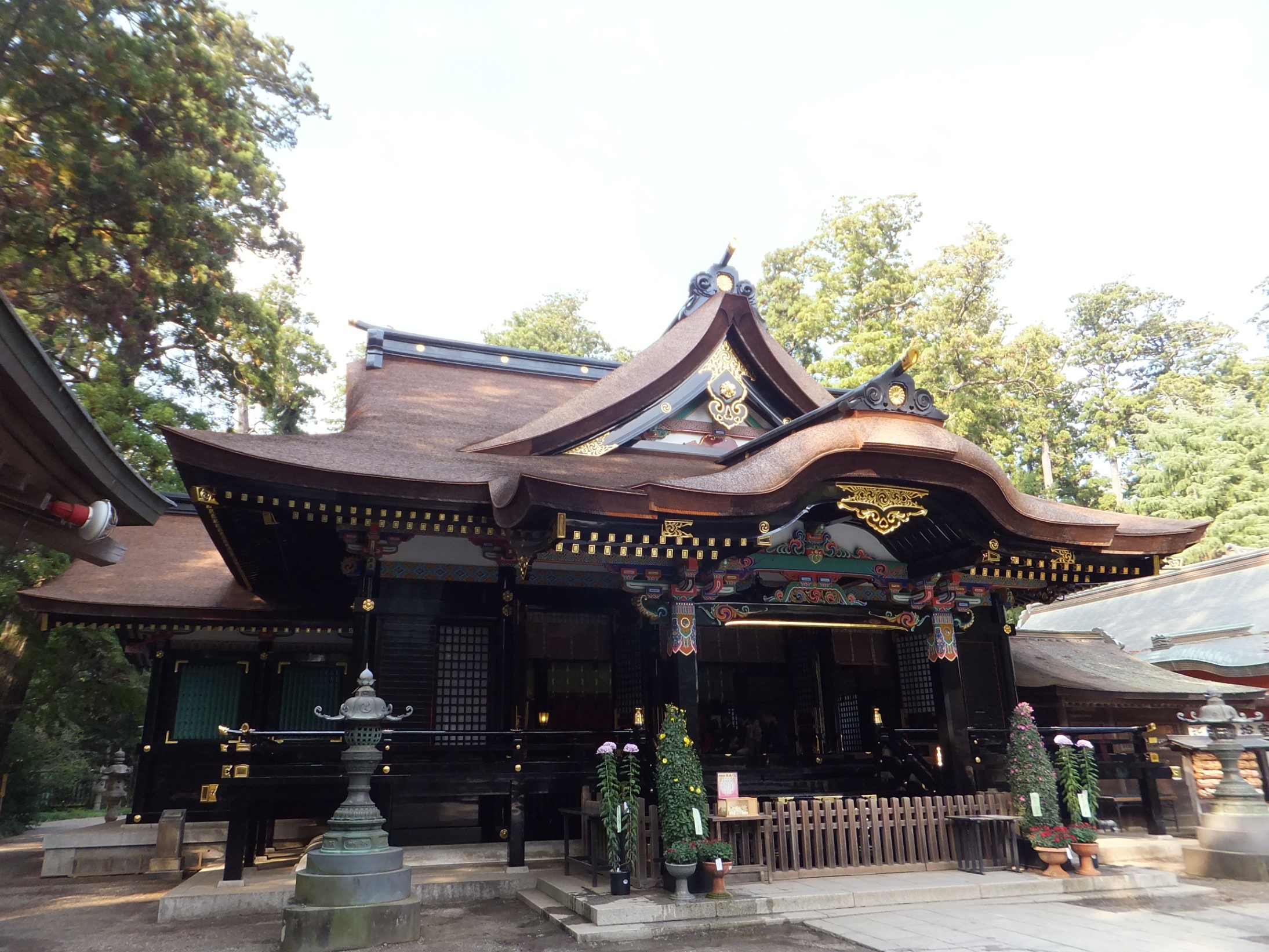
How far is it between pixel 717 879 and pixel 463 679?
4.78 meters

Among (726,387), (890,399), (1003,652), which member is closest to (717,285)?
(726,387)

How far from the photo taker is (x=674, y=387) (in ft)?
42.2

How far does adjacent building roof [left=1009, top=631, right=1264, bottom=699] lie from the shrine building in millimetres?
2473

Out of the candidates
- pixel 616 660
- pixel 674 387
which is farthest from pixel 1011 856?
pixel 674 387

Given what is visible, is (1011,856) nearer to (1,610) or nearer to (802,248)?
(1,610)

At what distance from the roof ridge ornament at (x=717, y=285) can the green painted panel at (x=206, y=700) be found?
9.97 m

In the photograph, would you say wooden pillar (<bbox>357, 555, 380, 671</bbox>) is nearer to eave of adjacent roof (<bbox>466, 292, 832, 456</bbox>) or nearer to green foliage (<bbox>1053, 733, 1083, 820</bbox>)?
eave of adjacent roof (<bbox>466, 292, 832, 456</bbox>)

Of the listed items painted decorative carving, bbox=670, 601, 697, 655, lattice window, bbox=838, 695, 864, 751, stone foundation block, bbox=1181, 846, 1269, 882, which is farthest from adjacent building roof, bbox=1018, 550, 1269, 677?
painted decorative carving, bbox=670, 601, 697, 655

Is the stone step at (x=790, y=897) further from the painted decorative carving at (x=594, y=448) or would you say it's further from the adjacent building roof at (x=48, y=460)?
the painted decorative carving at (x=594, y=448)

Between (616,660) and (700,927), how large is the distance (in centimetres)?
529

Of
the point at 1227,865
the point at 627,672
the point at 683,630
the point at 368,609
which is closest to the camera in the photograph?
the point at 1227,865

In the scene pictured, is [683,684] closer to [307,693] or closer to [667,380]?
[667,380]

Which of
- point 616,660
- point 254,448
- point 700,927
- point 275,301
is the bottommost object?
point 700,927

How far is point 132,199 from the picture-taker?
551 inches
